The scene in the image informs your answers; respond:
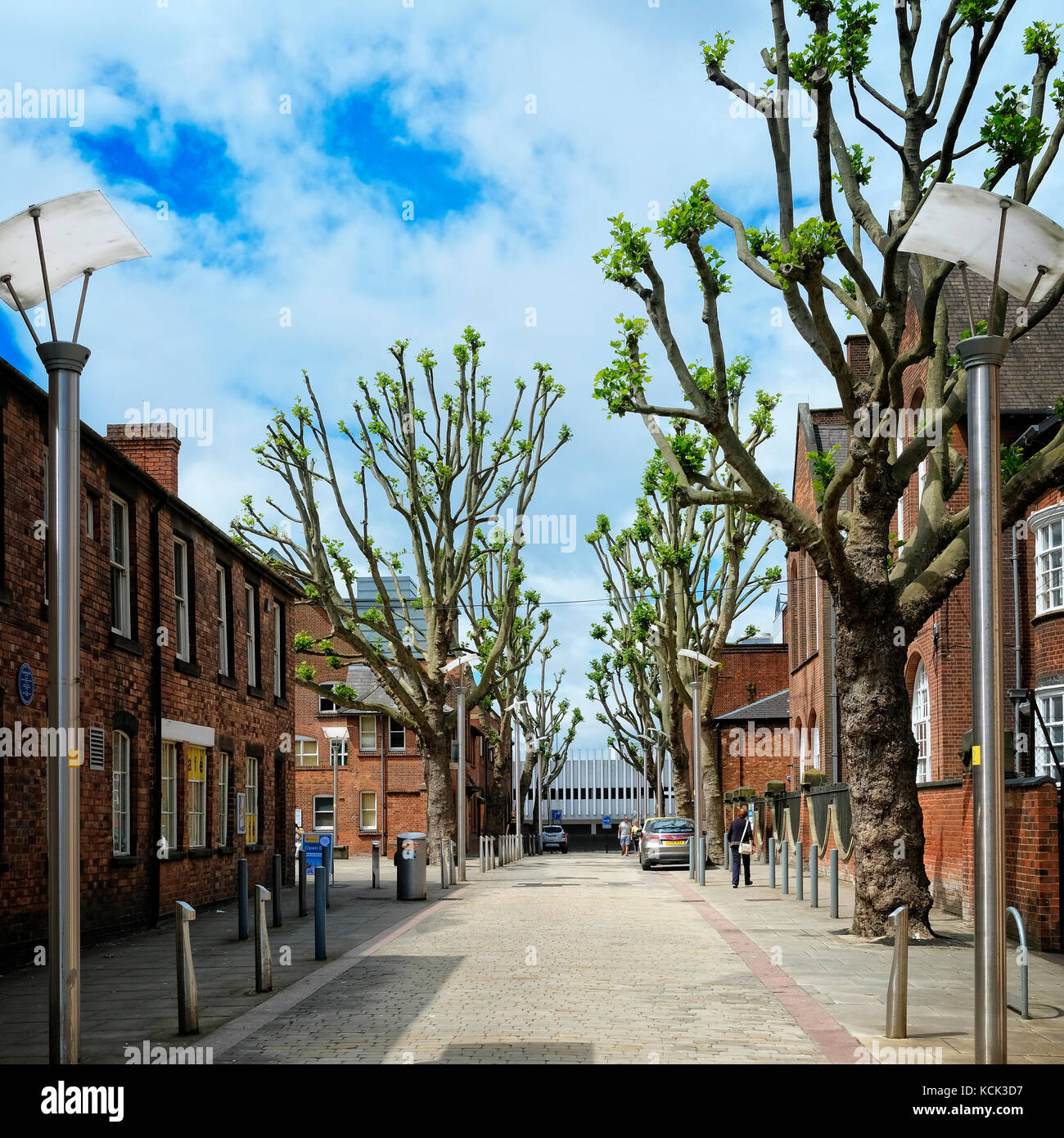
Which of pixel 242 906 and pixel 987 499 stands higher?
pixel 987 499

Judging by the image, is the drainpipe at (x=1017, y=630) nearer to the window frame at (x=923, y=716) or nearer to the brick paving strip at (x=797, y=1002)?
the window frame at (x=923, y=716)

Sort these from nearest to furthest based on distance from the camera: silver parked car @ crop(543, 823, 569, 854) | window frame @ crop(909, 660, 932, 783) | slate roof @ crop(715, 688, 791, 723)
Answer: window frame @ crop(909, 660, 932, 783) → slate roof @ crop(715, 688, 791, 723) → silver parked car @ crop(543, 823, 569, 854)

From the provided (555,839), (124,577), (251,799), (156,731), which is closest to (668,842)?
(251,799)

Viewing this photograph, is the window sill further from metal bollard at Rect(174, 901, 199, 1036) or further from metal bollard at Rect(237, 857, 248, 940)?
metal bollard at Rect(174, 901, 199, 1036)

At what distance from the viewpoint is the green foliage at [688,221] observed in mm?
14500

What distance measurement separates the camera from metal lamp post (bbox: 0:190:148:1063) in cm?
748

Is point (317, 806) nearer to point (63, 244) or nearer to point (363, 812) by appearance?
point (363, 812)

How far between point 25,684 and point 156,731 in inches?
190

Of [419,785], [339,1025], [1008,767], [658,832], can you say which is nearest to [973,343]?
[339,1025]

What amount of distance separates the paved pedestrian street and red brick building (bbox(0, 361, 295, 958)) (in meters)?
1.09

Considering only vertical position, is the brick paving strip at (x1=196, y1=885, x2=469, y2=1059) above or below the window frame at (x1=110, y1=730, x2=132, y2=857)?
below

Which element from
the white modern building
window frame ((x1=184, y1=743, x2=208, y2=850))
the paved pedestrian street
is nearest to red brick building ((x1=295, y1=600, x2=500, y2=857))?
window frame ((x1=184, y1=743, x2=208, y2=850))

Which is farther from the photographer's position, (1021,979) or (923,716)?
(923,716)

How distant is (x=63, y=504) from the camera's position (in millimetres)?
7852
